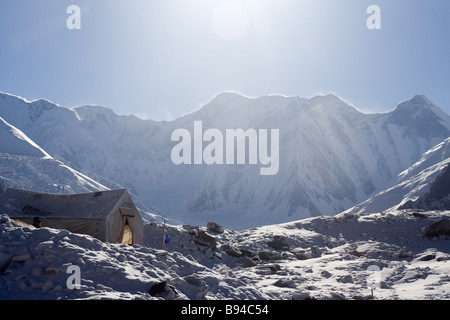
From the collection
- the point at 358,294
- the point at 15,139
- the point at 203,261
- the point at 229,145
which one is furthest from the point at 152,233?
the point at 229,145

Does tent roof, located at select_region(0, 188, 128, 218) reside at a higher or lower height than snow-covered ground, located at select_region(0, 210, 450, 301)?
higher

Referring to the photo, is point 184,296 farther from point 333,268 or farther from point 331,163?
point 331,163

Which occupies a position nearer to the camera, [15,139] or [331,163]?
[15,139]

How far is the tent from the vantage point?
18531 millimetres

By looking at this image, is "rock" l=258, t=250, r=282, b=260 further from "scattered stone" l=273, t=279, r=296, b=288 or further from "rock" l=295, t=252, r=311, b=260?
"scattered stone" l=273, t=279, r=296, b=288

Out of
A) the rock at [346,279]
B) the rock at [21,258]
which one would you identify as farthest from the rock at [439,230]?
the rock at [21,258]

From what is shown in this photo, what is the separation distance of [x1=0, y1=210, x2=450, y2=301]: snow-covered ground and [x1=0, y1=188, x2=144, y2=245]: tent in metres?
3.95

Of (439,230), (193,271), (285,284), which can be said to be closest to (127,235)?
(285,284)

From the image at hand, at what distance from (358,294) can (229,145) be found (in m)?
183

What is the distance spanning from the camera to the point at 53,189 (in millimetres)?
104562

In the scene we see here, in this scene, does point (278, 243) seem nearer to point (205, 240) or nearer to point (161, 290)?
point (205, 240)

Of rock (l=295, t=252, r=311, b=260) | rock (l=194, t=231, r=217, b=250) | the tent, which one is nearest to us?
the tent

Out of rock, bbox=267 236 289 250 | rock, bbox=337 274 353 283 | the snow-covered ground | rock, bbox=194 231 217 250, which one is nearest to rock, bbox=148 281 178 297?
the snow-covered ground

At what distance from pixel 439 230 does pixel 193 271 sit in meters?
Answer: 21.9
